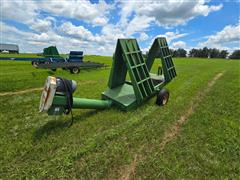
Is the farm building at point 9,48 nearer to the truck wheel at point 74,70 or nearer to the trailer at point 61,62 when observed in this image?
the trailer at point 61,62

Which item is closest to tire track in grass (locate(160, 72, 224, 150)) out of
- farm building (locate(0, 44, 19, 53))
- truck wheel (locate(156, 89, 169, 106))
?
truck wheel (locate(156, 89, 169, 106))

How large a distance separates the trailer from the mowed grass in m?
8.60

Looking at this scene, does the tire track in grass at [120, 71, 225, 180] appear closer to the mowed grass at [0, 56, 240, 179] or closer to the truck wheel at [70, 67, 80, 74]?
the mowed grass at [0, 56, 240, 179]

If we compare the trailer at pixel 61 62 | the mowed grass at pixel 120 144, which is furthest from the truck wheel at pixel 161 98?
the trailer at pixel 61 62

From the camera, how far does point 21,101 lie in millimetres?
6426

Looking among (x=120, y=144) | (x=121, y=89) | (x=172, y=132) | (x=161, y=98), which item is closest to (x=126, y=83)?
(x=121, y=89)

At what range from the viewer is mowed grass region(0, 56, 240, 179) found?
2877 mm

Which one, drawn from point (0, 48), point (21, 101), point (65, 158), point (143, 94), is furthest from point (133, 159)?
point (0, 48)

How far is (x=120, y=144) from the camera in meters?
3.59

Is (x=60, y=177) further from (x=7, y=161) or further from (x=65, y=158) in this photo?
(x=7, y=161)

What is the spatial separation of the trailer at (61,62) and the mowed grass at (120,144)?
28.2 feet

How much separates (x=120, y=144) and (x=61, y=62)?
43.3 feet

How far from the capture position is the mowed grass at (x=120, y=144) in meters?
2.88

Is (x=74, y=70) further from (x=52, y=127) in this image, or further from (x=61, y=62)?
(x=52, y=127)
